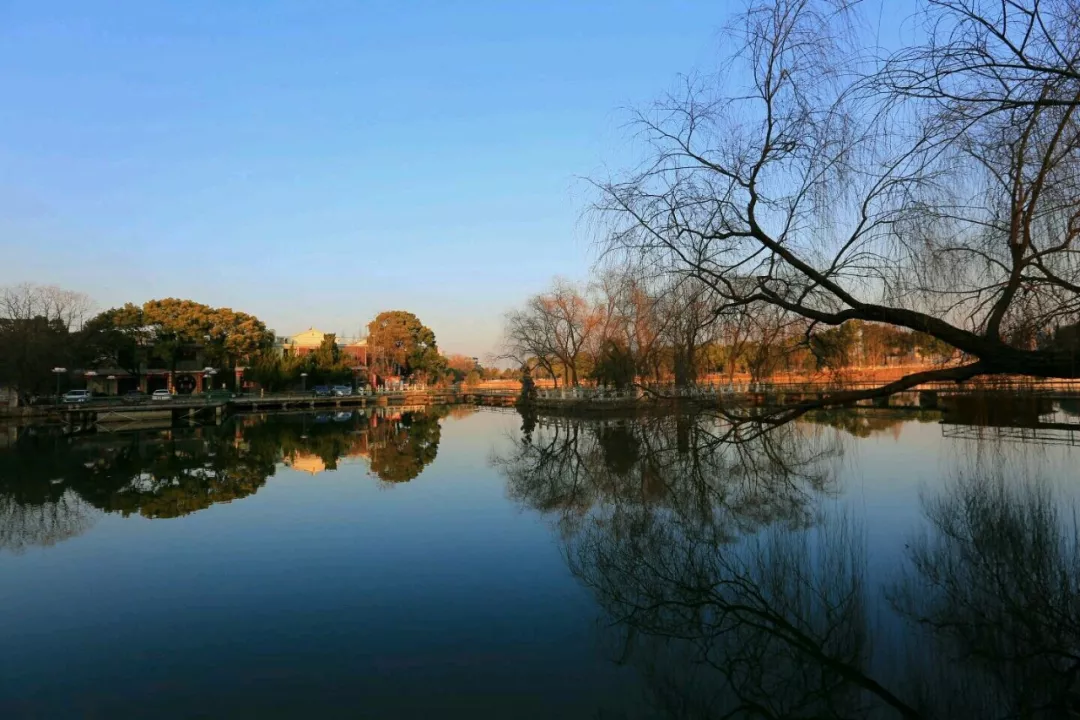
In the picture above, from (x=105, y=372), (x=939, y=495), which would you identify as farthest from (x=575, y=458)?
(x=105, y=372)

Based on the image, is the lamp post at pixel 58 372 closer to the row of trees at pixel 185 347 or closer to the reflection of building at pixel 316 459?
the row of trees at pixel 185 347

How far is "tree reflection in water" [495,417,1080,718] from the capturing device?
5.15m

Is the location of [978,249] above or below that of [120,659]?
above

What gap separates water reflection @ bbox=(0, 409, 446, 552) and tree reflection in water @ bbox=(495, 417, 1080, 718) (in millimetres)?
9258

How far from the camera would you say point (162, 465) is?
71.1 ft

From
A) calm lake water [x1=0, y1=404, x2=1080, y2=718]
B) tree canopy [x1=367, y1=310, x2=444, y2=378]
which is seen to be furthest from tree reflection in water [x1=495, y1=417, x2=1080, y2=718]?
tree canopy [x1=367, y1=310, x2=444, y2=378]

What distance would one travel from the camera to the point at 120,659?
6.42 m

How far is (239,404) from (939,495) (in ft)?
165

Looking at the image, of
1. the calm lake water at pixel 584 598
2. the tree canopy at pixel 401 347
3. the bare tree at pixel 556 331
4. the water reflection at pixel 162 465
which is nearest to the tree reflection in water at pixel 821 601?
the calm lake water at pixel 584 598

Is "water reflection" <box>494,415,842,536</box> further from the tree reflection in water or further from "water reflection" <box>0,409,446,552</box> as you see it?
"water reflection" <box>0,409,446,552</box>

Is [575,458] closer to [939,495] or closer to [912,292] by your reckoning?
[939,495]

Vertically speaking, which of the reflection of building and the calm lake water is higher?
the calm lake water

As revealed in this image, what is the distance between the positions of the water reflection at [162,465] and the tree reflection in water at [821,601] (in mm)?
9258

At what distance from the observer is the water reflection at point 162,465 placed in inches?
559
